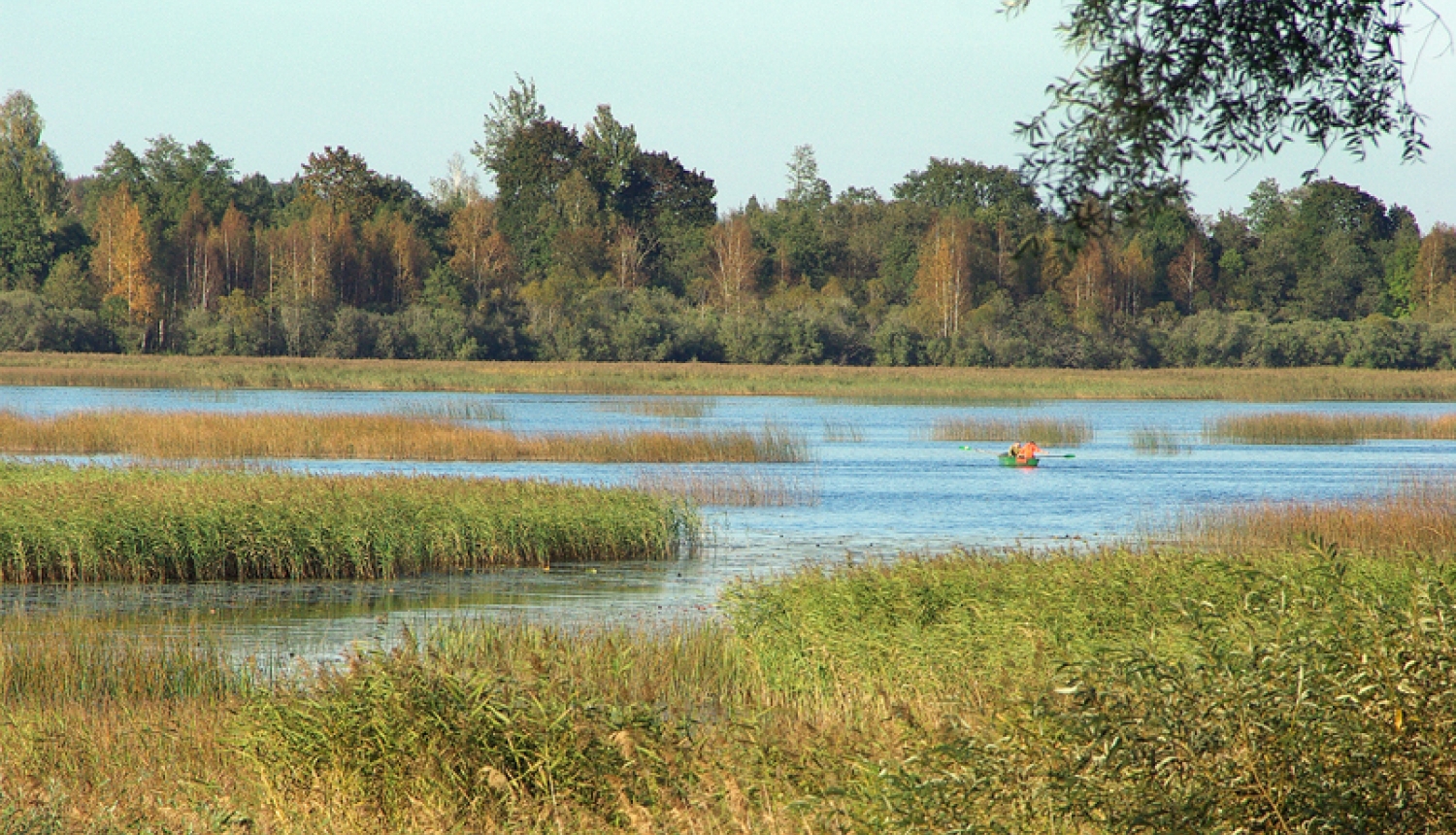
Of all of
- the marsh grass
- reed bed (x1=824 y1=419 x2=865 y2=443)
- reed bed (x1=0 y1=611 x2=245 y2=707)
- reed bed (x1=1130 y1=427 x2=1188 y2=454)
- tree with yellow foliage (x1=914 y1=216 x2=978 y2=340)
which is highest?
tree with yellow foliage (x1=914 y1=216 x2=978 y2=340)

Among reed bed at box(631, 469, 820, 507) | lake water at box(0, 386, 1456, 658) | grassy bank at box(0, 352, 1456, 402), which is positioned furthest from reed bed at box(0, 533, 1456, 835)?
grassy bank at box(0, 352, 1456, 402)

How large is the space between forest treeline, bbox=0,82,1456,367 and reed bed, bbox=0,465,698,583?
5822 centimetres

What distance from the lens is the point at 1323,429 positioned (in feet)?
149

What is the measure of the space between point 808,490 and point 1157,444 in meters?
16.4

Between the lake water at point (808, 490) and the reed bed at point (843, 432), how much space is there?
0.21m

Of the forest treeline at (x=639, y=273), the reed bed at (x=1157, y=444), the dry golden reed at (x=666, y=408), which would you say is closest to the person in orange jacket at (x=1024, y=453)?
the reed bed at (x=1157, y=444)

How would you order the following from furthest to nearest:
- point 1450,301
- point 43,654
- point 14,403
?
point 1450,301, point 14,403, point 43,654

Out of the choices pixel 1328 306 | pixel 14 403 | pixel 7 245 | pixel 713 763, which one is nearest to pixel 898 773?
pixel 713 763

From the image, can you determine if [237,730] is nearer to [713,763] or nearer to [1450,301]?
[713,763]

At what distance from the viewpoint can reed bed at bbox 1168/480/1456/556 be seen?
18703 millimetres

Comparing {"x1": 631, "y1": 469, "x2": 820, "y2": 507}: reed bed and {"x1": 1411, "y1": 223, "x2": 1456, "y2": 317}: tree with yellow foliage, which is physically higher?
{"x1": 1411, "y1": 223, "x2": 1456, "y2": 317}: tree with yellow foliage

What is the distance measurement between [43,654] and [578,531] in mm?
9462

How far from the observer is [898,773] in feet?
19.1

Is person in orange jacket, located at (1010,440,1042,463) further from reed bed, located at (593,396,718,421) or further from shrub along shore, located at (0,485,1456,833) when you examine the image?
shrub along shore, located at (0,485,1456,833)
